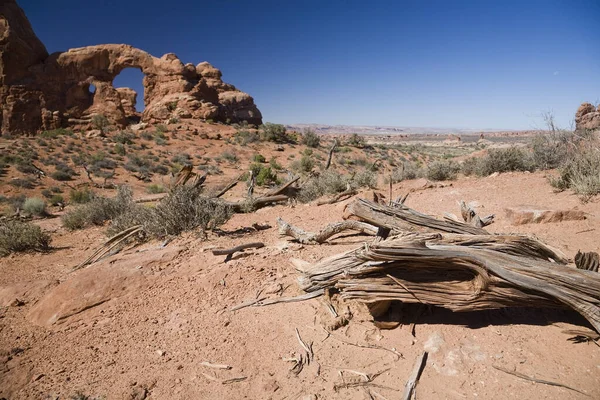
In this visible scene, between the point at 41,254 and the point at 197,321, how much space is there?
4.82 meters

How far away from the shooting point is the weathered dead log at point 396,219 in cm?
261

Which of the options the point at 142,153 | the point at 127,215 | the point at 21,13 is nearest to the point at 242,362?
the point at 127,215

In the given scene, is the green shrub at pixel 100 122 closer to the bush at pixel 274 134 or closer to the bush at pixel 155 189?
the bush at pixel 274 134

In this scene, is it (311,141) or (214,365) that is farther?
(311,141)

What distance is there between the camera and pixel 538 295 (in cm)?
233

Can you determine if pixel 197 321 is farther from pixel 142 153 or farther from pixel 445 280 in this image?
pixel 142 153

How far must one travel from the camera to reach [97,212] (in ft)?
25.2

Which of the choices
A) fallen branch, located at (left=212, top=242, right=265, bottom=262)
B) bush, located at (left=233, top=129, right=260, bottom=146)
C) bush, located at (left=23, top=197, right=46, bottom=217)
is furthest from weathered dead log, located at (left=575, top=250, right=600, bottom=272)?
bush, located at (left=233, top=129, right=260, bottom=146)

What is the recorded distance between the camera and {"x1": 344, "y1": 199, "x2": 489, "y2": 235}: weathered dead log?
261 centimetres

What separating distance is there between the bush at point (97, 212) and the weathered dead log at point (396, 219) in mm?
6715

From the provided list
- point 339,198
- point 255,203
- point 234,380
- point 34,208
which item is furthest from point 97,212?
point 234,380

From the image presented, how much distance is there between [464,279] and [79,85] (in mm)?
37666

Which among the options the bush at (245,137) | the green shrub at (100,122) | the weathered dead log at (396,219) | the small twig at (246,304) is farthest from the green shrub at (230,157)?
the weathered dead log at (396,219)

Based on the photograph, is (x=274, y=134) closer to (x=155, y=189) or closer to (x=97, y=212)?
(x=155, y=189)
